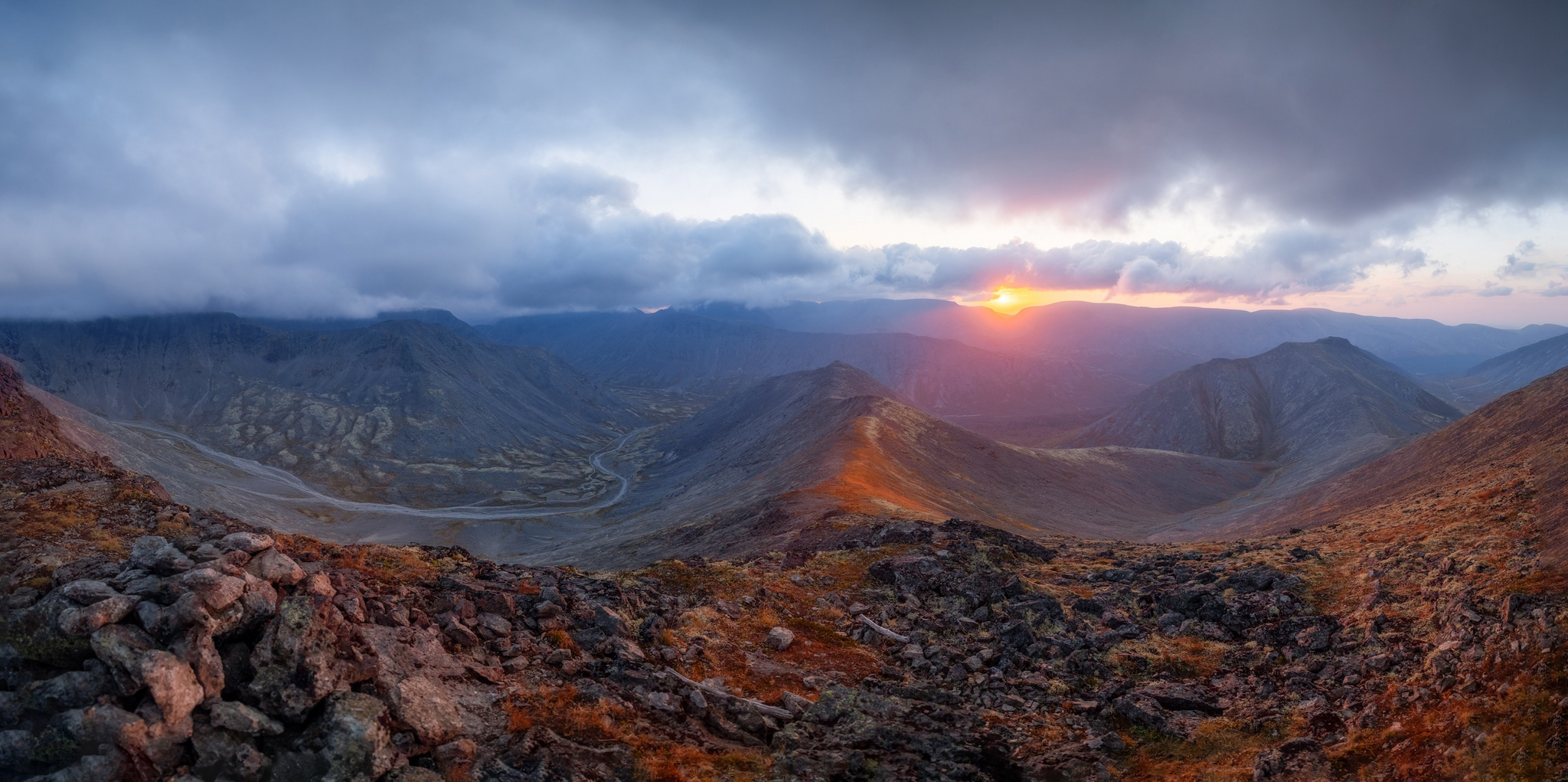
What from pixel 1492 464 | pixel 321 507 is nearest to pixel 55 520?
pixel 1492 464

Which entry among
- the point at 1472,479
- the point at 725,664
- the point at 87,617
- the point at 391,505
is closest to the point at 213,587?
the point at 87,617

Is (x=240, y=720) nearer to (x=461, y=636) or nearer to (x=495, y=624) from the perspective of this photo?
(x=461, y=636)

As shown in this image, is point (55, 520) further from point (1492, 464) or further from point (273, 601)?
point (1492, 464)

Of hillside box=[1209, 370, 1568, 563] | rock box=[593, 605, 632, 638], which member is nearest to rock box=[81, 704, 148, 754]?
rock box=[593, 605, 632, 638]

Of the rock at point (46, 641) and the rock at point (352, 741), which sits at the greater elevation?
the rock at point (46, 641)

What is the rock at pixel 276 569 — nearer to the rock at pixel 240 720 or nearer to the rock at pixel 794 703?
the rock at pixel 240 720

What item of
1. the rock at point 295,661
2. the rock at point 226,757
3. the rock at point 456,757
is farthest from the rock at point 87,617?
the rock at point 456,757

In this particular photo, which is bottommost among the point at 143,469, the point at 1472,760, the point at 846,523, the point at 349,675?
the point at 143,469
